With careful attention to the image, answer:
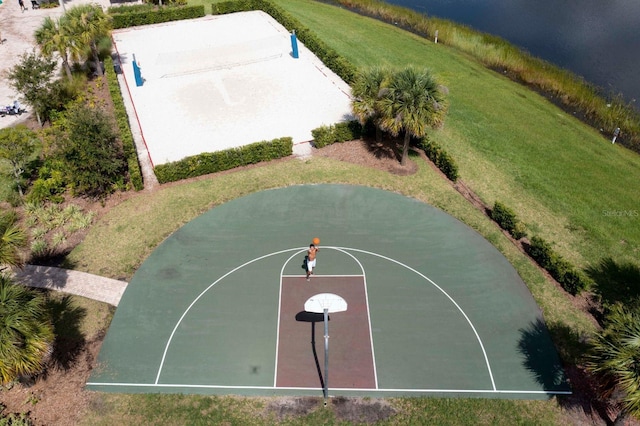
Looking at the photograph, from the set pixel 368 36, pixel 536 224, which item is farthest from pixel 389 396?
pixel 368 36

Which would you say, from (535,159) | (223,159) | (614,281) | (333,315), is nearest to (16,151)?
(223,159)

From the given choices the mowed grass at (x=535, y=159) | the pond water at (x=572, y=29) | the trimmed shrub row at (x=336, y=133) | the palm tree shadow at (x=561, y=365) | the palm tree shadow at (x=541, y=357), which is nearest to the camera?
the palm tree shadow at (x=561, y=365)

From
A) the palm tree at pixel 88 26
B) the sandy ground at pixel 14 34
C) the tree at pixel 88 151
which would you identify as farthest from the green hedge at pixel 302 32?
the tree at pixel 88 151

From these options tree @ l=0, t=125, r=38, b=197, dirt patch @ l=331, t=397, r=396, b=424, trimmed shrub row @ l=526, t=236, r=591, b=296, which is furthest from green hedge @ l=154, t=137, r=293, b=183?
dirt patch @ l=331, t=397, r=396, b=424

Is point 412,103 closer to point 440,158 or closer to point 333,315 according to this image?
point 440,158

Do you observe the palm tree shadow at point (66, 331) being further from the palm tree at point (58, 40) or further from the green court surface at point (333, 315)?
the palm tree at point (58, 40)
